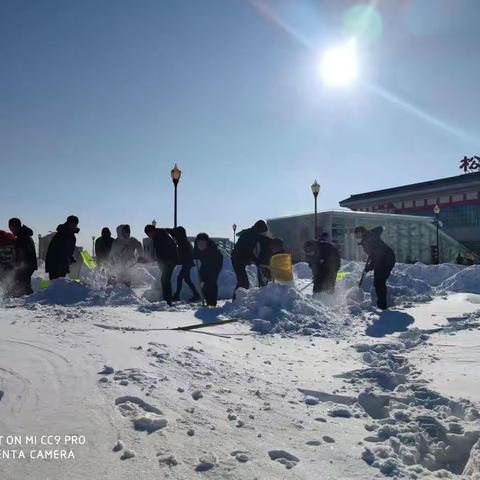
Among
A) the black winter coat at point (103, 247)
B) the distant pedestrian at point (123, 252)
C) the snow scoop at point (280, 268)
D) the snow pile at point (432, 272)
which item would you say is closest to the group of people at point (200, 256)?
the distant pedestrian at point (123, 252)

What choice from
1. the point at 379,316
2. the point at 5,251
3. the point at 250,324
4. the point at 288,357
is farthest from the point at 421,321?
the point at 5,251

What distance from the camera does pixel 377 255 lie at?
9.01 meters

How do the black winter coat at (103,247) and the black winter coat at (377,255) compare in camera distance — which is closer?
the black winter coat at (377,255)

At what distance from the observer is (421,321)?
775 cm

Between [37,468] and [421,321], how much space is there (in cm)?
688

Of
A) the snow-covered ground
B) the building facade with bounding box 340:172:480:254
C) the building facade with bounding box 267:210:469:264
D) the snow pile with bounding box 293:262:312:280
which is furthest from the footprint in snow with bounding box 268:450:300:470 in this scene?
the building facade with bounding box 340:172:480:254

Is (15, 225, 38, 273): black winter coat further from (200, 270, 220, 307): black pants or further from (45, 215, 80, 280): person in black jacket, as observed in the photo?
(200, 270, 220, 307): black pants

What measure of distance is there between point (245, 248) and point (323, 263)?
1.59 metres

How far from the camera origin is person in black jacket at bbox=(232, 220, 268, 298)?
9430 millimetres

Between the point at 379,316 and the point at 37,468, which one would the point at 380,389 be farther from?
the point at 379,316

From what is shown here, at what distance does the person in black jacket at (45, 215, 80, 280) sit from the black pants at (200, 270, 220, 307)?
2686mm

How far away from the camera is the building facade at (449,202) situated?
1553 inches

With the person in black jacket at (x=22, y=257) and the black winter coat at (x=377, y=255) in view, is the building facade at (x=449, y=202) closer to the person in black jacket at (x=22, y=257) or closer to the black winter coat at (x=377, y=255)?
the black winter coat at (x=377, y=255)

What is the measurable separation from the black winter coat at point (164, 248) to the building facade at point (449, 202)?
36.4m
